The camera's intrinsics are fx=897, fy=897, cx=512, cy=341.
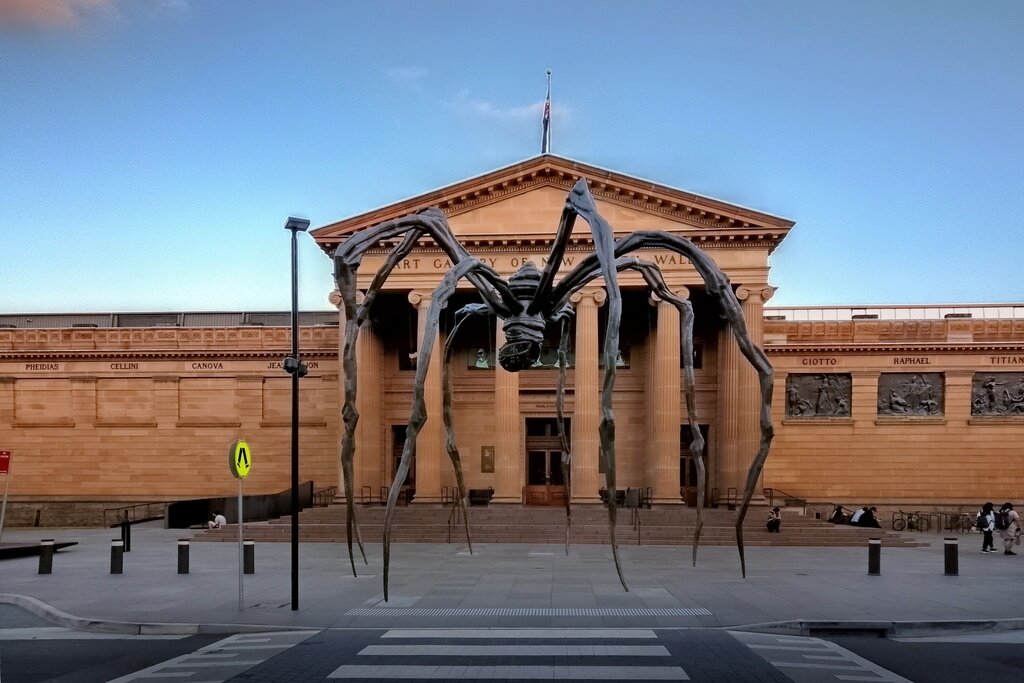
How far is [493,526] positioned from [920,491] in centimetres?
2172

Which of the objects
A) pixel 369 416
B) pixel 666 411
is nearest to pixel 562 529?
pixel 666 411

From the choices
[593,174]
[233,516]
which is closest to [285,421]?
[233,516]

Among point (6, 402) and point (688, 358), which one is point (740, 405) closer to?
point (688, 358)

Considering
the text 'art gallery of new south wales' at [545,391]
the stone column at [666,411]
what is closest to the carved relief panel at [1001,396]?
the text 'art gallery of new south wales' at [545,391]

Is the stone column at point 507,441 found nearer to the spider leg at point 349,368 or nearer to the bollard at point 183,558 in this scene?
the bollard at point 183,558

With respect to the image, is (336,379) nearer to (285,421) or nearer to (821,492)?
(285,421)

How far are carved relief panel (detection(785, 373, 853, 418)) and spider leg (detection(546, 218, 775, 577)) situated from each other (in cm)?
3553

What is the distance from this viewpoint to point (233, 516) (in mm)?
37969

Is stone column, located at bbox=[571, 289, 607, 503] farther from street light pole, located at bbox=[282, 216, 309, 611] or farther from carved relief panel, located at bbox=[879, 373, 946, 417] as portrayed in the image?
street light pole, located at bbox=[282, 216, 309, 611]

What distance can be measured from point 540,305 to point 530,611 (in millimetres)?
7866

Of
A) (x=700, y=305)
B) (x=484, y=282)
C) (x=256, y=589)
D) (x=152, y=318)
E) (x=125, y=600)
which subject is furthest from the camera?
(x=152, y=318)

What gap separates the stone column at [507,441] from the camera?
37031 millimetres

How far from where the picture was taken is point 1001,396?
137 feet

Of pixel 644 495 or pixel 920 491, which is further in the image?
pixel 920 491
